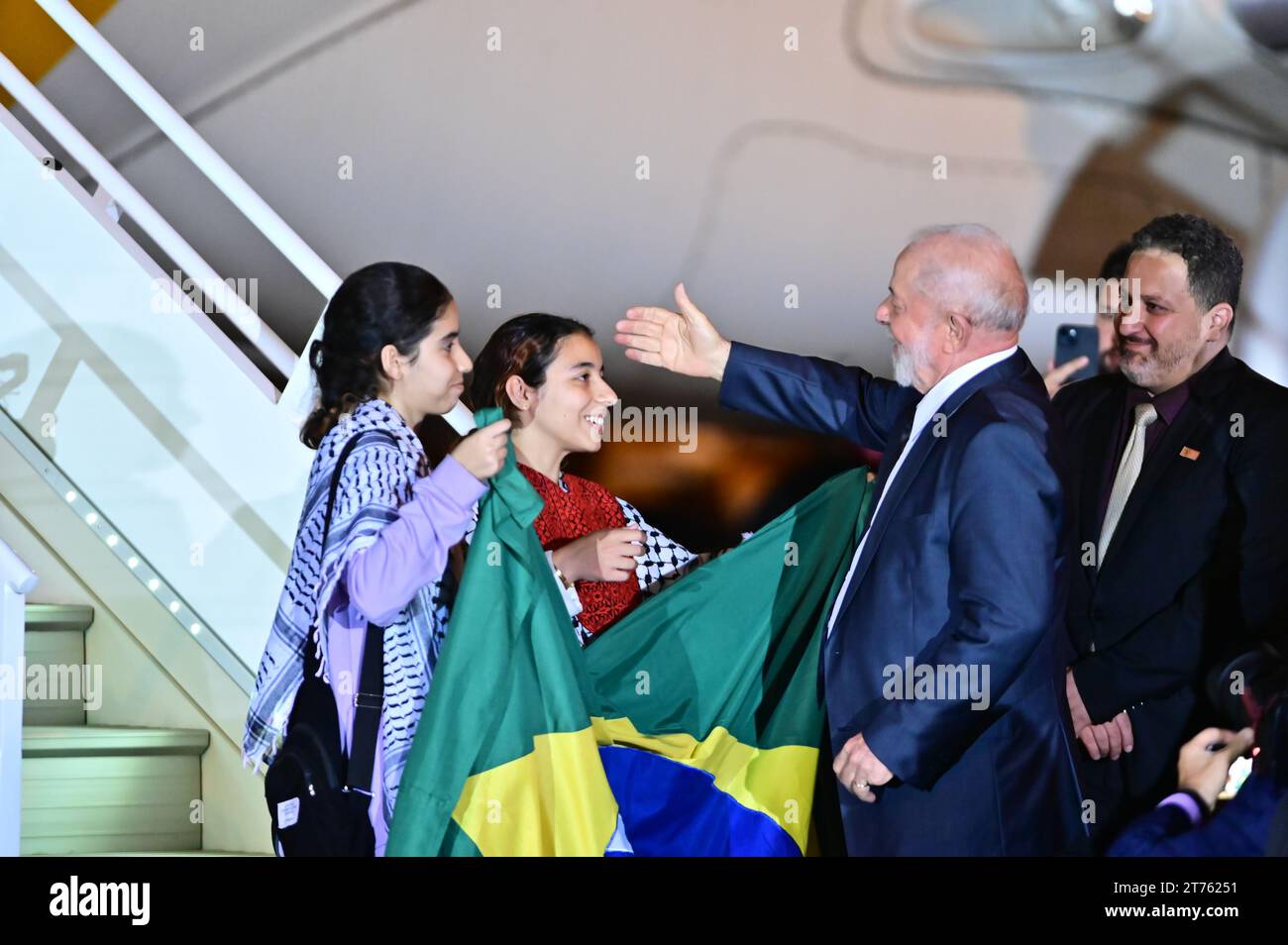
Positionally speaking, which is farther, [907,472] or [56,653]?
[56,653]

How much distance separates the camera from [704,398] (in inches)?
165

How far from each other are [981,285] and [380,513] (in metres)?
1.14

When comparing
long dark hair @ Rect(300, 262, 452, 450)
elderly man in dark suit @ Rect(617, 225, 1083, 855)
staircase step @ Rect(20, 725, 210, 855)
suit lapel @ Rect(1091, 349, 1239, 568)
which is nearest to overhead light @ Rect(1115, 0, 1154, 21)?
suit lapel @ Rect(1091, 349, 1239, 568)

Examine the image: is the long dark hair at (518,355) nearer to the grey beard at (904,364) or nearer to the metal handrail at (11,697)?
the grey beard at (904,364)

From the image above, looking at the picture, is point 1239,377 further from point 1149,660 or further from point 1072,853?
point 1072,853

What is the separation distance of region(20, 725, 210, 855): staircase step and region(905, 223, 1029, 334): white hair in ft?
6.02

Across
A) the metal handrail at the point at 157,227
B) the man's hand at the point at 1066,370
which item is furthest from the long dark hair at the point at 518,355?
the man's hand at the point at 1066,370

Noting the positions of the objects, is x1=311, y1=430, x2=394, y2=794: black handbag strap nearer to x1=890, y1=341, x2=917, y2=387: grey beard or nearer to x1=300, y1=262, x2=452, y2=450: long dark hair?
x1=300, y1=262, x2=452, y2=450: long dark hair

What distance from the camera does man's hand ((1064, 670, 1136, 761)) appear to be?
316cm

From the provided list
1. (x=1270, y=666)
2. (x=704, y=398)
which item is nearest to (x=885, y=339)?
(x=704, y=398)

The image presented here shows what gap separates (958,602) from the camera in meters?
2.76

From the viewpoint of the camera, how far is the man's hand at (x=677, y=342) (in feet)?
10.5

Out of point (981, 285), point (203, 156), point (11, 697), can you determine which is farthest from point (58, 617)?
point (981, 285)

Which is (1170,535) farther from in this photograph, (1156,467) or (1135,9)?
(1135,9)
